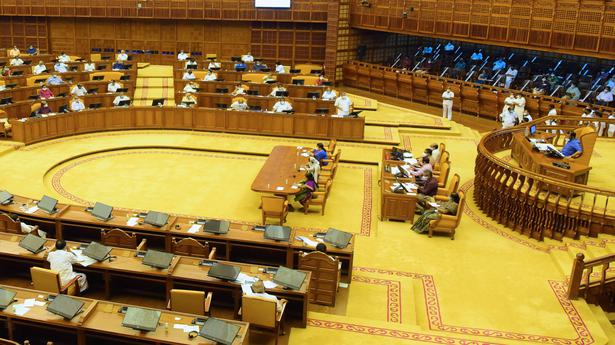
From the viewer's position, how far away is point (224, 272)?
26.2ft

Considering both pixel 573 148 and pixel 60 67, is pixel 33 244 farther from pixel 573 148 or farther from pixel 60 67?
pixel 60 67

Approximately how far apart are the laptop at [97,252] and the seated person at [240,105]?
1067cm

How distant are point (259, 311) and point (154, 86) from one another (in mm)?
17045

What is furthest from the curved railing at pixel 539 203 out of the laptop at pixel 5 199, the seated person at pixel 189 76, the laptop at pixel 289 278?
the seated person at pixel 189 76

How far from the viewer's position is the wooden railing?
18.9 metres

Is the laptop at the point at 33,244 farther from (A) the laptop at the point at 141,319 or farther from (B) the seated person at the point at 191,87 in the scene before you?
(B) the seated person at the point at 191,87

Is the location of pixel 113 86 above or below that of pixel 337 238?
above

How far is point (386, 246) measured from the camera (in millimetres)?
10922

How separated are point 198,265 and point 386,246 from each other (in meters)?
3.93

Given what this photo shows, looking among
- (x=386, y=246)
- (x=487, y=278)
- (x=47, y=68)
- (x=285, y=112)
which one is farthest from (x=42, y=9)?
(x=487, y=278)

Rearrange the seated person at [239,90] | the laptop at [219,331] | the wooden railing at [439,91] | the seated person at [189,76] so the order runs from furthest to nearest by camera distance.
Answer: the seated person at [189,76] → the seated person at [239,90] → the wooden railing at [439,91] → the laptop at [219,331]

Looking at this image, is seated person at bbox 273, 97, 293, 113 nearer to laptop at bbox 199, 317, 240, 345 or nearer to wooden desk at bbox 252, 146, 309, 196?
wooden desk at bbox 252, 146, 309, 196

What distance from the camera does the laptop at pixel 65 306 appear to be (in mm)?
6914

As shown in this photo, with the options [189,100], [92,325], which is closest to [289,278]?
[92,325]
